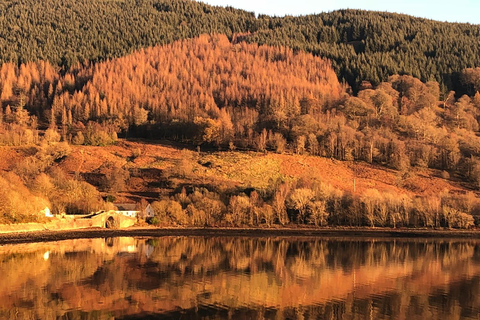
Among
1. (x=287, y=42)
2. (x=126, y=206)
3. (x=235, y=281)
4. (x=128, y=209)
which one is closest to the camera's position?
(x=235, y=281)

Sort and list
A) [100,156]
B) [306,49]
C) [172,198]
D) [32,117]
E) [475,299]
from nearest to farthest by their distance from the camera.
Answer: [475,299] < [172,198] < [100,156] < [32,117] < [306,49]

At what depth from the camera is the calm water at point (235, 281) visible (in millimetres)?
→ 33719

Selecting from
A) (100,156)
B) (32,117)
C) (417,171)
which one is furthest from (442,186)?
(32,117)

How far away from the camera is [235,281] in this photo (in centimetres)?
4275

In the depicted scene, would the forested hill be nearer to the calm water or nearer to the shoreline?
the shoreline

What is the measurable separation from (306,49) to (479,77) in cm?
5318

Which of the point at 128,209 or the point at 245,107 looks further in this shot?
the point at 245,107

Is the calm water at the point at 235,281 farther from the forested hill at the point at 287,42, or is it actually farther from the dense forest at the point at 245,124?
the forested hill at the point at 287,42

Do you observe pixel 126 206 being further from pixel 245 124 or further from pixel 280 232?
pixel 245 124

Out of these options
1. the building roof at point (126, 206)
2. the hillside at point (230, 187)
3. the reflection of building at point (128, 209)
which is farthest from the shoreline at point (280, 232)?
the building roof at point (126, 206)

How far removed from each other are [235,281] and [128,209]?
43.7 metres

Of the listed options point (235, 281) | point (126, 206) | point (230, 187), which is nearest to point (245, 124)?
point (230, 187)

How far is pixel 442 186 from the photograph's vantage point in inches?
3841

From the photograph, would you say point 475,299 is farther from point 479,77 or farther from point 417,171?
point 479,77
